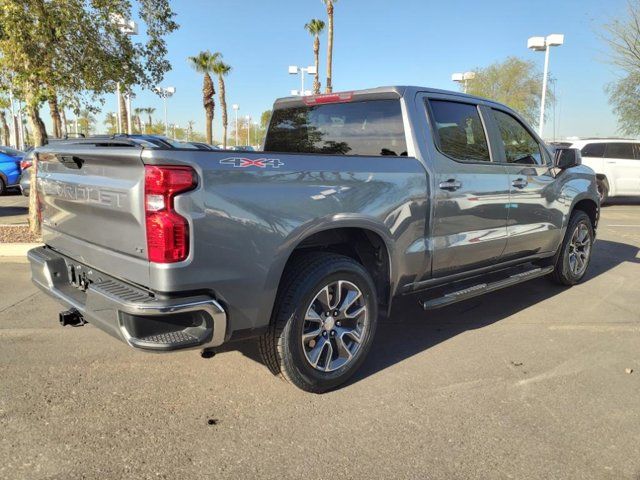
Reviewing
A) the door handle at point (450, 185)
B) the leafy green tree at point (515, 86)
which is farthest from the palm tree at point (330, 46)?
the door handle at point (450, 185)

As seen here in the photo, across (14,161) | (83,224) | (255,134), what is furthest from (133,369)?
(255,134)

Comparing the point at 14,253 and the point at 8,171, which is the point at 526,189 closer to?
the point at 14,253

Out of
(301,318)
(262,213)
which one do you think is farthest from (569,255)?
(262,213)

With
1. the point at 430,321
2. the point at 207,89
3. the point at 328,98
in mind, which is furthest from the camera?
the point at 207,89

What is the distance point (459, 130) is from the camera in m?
4.26

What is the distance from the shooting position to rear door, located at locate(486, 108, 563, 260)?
4.69 meters

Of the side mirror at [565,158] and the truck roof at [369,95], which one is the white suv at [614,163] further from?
the truck roof at [369,95]

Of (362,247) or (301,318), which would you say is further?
(362,247)

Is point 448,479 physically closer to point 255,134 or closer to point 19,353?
point 19,353

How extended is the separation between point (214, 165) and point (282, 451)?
1544mm

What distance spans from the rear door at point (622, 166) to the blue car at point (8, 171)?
1719 cm

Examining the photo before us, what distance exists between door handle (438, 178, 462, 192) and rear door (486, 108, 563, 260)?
86cm

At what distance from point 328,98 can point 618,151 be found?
13.1 meters

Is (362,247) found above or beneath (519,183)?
beneath
